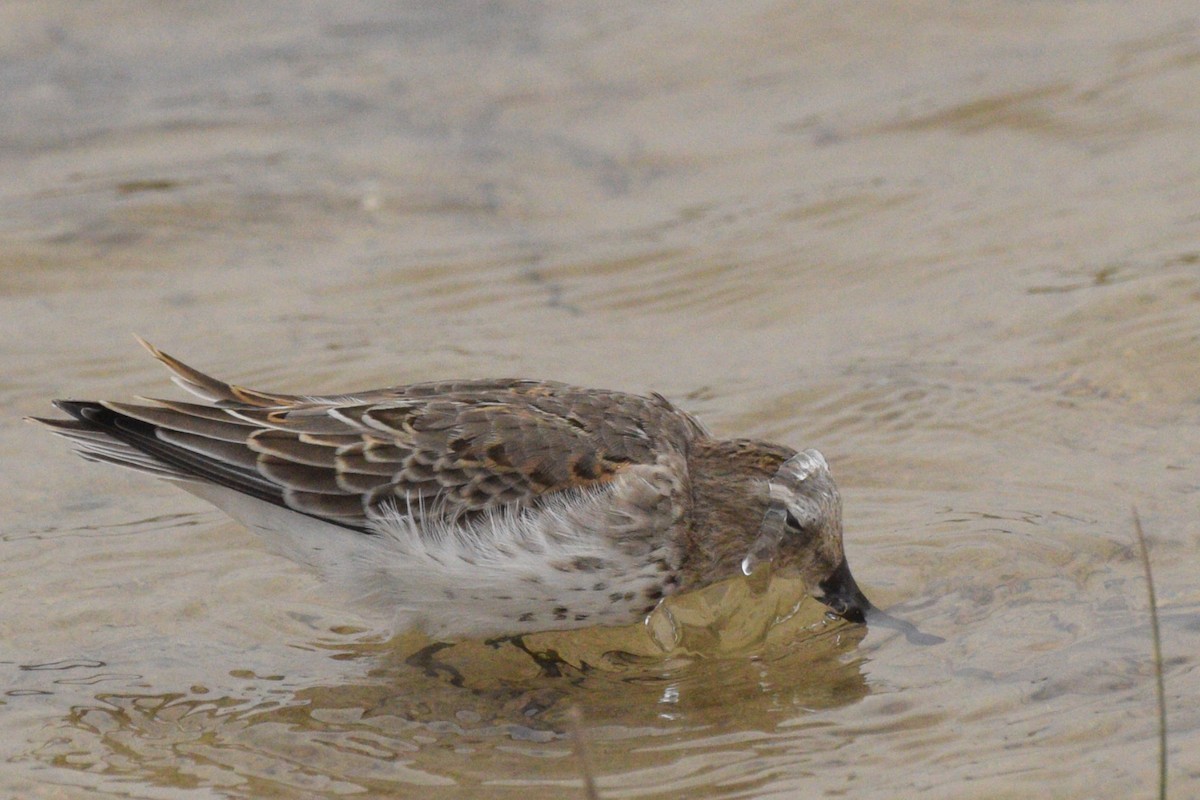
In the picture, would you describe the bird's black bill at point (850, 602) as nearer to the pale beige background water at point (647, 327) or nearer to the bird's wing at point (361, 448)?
the pale beige background water at point (647, 327)

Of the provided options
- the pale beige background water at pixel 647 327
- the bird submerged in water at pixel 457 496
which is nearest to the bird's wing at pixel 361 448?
the bird submerged in water at pixel 457 496

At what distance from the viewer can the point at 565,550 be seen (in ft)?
20.4

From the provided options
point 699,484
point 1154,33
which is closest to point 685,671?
point 699,484

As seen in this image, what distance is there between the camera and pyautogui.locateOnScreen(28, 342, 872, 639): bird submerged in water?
20.5ft

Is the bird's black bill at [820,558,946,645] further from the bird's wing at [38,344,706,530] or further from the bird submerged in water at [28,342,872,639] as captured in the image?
the bird's wing at [38,344,706,530]

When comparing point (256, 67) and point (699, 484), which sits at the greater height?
point (256, 67)

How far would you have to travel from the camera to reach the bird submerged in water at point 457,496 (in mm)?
6258

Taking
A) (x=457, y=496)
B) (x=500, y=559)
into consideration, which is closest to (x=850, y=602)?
(x=500, y=559)

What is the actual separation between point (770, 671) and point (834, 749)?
2.69 feet

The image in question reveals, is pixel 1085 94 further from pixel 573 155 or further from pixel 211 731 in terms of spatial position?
pixel 211 731

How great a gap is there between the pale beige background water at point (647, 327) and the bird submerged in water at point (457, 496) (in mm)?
361

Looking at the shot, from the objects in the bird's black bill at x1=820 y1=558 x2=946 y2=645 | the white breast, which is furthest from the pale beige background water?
the white breast

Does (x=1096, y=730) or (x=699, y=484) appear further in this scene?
(x=699, y=484)

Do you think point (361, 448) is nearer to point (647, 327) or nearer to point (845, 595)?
point (845, 595)
